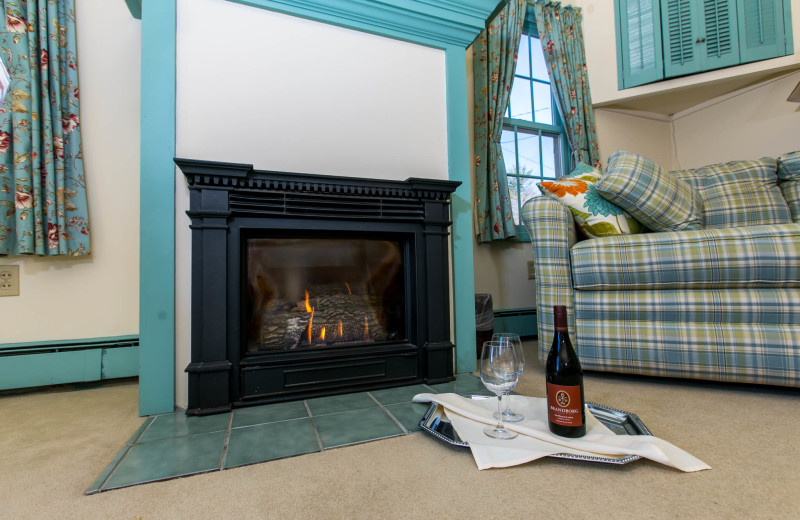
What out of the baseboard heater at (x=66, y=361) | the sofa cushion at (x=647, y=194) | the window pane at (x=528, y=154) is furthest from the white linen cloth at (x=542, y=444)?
the window pane at (x=528, y=154)

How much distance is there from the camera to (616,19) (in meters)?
2.73

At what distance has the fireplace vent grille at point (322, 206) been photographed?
4.22ft

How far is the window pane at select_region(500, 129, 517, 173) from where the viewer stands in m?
2.64

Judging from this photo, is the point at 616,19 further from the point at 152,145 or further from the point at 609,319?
the point at 152,145

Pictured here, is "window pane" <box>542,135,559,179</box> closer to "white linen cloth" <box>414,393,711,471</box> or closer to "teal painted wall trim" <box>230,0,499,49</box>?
"teal painted wall trim" <box>230,0,499,49</box>

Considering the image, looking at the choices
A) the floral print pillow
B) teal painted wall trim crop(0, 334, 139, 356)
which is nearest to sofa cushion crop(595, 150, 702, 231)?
the floral print pillow

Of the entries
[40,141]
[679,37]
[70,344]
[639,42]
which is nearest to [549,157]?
[639,42]

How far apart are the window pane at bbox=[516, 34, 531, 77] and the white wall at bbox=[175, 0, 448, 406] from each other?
1.39 meters

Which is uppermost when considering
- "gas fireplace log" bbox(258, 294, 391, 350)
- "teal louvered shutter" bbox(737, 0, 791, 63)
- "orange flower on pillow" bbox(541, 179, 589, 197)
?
"teal louvered shutter" bbox(737, 0, 791, 63)

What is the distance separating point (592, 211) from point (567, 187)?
160 mm

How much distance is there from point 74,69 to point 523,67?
2.73 metres

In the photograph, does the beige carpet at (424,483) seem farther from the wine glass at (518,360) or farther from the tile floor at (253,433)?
the wine glass at (518,360)

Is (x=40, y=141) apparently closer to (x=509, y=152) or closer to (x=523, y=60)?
(x=509, y=152)

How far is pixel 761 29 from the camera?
236 cm
